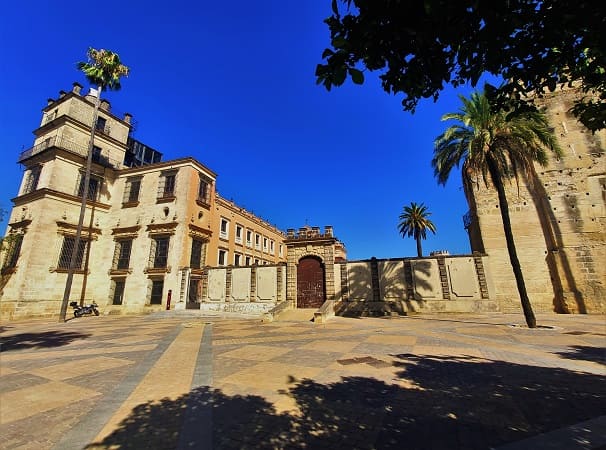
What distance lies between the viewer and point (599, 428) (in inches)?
137

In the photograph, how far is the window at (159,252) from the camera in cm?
2585

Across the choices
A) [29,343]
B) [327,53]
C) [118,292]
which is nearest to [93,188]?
[118,292]

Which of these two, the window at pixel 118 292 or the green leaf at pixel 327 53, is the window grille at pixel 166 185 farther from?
the green leaf at pixel 327 53

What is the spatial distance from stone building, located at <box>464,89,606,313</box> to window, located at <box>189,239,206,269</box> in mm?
25039

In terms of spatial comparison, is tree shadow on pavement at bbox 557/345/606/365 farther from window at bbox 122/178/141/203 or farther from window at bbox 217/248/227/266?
window at bbox 122/178/141/203

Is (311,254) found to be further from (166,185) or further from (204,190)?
(166,185)

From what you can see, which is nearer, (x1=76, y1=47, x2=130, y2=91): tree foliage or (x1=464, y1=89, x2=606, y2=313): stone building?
(x1=464, y1=89, x2=606, y2=313): stone building

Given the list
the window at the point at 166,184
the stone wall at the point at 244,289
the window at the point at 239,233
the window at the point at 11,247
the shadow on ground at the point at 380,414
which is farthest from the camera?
the window at the point at 239,233

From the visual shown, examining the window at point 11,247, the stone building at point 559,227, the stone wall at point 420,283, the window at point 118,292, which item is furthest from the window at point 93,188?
the stone building at point 559,227

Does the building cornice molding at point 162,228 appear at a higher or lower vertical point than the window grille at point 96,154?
lower

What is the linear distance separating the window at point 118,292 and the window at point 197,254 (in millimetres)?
6963

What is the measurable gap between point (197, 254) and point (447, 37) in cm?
2782

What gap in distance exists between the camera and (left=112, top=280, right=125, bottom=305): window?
86.5 ft

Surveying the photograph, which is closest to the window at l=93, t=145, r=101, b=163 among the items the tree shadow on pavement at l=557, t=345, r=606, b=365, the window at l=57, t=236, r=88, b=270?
the window at l=57, t=236, r=88, b=270
